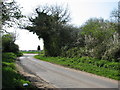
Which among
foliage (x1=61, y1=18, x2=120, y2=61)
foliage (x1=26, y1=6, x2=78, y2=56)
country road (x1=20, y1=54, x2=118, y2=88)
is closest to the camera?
country road (x1=20, y1=54, x2=118, y2=88)

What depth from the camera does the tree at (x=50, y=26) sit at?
1484 inches

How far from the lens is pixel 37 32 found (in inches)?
1615

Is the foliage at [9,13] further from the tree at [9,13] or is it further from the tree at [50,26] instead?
the tree at [50,26]

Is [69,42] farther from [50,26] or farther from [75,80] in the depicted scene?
[75,80]

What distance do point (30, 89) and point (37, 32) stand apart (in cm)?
3286

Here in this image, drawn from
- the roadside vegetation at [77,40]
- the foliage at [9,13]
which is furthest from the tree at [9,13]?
the roadside vegetation at [77,40]

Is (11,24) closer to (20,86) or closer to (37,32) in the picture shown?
(20,86)

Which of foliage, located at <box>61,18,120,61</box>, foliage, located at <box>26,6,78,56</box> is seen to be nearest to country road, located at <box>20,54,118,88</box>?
foliage, located at <box>61,18,120,61</box>

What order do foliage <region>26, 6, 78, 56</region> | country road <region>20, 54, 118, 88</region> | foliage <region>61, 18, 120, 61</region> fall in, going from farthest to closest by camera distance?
foliage <region>26, 6, 78, 56</region>, foliage <region>61, 18, 120, 61</region>, country road <region>20, 54, 118, 88</region>

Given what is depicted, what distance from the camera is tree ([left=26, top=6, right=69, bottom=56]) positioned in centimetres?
3771

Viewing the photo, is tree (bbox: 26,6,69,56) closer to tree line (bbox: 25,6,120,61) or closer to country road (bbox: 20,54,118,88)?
tree line (bbox: 25,6,120,61)

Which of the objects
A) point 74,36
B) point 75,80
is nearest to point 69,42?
point 74,36

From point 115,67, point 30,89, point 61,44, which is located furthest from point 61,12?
point 30,89

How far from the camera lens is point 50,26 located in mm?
39938
